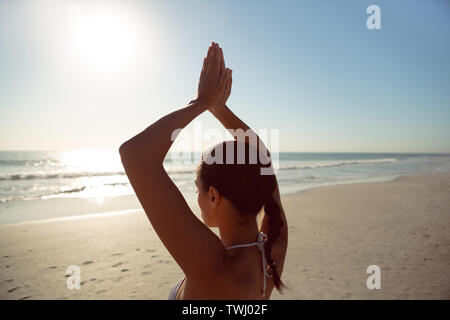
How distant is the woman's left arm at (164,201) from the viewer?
1084 mm

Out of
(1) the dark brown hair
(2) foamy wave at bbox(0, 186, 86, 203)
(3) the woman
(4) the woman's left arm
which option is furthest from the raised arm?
(2) foamy wave at bbox(0, 186, 86, 203)

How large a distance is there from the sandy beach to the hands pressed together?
442 centimetres

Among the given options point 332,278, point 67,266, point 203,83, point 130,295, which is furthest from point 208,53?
point 67,266

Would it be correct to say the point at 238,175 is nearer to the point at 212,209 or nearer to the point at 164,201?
the point at 212,209

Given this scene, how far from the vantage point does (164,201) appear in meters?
1.09

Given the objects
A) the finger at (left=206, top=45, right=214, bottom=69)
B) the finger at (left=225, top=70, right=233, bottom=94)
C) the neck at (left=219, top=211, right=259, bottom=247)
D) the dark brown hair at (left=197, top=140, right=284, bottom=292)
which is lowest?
the neck at (left=219, top=211, right=259, bottom=247)

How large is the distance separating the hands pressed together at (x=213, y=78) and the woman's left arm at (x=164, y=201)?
0.96 ft

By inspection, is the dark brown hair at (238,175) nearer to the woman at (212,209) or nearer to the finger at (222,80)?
the woman at (212,209)

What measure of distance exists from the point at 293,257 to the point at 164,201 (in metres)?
6.10

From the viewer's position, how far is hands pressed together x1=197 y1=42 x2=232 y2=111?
4.49 feet

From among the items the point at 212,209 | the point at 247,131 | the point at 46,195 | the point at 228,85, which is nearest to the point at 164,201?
the point at 212,209

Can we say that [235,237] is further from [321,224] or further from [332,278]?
[321,224]

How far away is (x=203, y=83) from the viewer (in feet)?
4.60

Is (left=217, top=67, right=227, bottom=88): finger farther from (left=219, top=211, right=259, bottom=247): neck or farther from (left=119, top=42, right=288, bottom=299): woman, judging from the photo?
(left=219, top=211, right=259, bottom=247): neck
